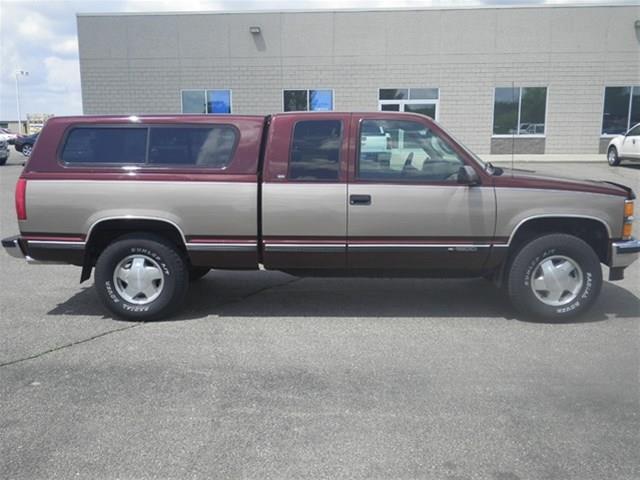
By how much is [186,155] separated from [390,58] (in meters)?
20.3

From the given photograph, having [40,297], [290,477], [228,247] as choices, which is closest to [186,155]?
[228,247]

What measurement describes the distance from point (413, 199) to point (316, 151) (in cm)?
96

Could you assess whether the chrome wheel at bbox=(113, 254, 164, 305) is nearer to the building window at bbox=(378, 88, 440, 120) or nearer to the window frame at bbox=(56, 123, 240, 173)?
the window frame at bbox=(56, 123, 240, 173)

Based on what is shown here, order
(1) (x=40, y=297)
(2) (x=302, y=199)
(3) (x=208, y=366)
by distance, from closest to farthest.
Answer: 1. (3) (x=208, y=366)
2. (2) (x=302, y=199)
3. (1) (x=40, y=297)

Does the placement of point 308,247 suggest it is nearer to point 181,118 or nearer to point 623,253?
point 181,118

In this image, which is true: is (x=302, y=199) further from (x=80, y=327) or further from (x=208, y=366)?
(x=80, y=327)

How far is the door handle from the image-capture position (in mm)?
5191

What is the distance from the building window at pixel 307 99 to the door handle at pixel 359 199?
20.1 metres

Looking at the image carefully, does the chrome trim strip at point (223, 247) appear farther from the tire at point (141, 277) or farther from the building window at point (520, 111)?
the building window at point (520, 111)

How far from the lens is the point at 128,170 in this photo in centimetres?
531

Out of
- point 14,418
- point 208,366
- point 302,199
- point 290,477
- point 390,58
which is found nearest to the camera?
point 290,477

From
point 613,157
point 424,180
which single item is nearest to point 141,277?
point 424,180

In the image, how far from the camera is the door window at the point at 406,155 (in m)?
5.25

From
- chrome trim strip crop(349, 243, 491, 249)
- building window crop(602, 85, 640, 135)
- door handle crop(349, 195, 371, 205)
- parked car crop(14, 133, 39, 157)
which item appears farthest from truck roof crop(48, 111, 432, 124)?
parked car crop(14, 133, 39, 157)
